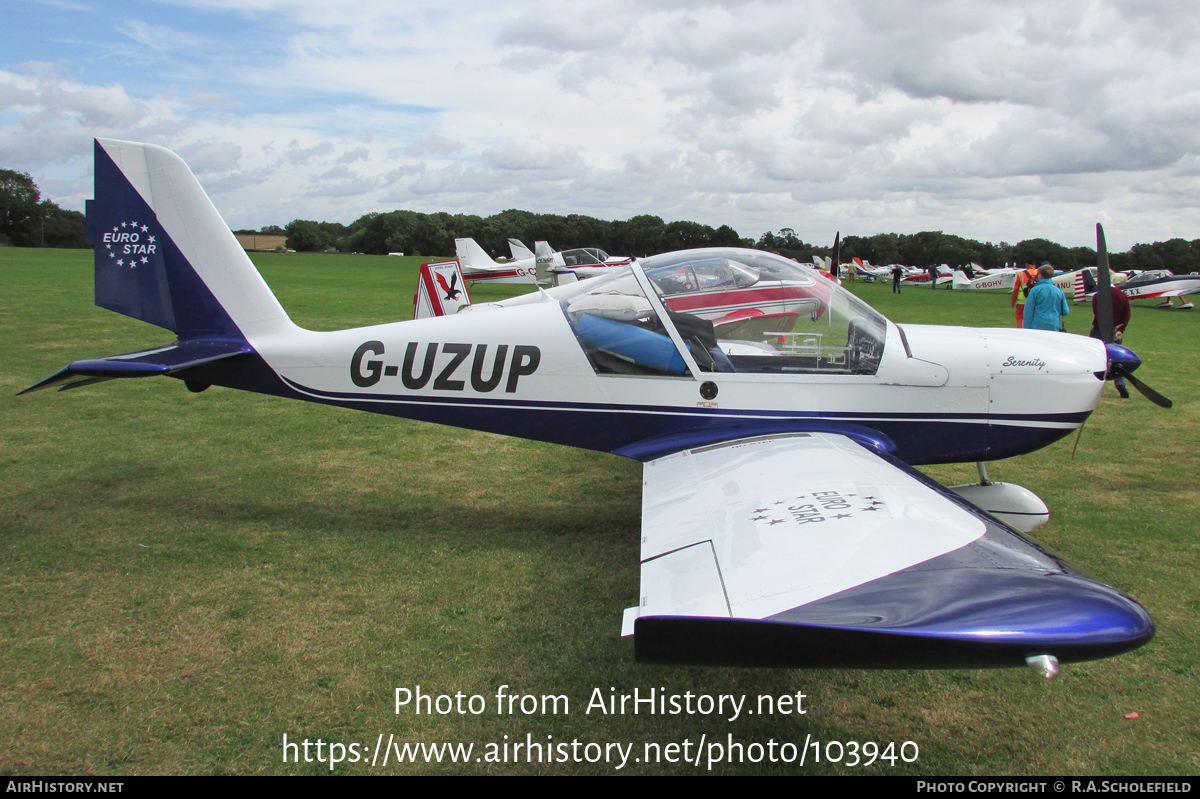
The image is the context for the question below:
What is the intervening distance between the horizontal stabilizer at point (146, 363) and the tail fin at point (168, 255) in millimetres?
101

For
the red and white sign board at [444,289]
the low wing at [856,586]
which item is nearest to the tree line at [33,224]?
the red and white sign board at [444,289]

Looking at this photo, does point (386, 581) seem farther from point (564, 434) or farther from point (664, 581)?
point (664, 581)

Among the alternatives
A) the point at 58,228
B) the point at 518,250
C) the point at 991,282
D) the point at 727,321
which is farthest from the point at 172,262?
the point at 58,228

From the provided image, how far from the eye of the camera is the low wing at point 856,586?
6.43 ft

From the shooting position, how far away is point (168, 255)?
16.1ft

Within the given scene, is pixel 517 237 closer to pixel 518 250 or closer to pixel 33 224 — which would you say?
pixel 518 250

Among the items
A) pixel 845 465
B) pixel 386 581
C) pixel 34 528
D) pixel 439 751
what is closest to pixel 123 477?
pixel 34 528

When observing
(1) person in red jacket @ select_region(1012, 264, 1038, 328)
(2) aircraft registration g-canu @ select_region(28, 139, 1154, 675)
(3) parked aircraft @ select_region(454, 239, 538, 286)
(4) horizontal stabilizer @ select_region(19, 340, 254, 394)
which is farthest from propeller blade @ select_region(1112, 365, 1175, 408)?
(3) parked aircraft @ select_region(454, 239, 538, 286)

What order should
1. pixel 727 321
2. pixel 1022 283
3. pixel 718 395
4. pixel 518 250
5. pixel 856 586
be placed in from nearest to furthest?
pixel 856 586 → pixel 718 395 → pixel 727 321 → pixel 1022 283 → pixel 518 250

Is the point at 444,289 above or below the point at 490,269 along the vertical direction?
below

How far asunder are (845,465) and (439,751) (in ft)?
7.55

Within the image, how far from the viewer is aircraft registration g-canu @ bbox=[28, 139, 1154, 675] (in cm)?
237

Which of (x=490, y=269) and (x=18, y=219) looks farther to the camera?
(x=18, y=219)

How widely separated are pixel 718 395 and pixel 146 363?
376 cm
